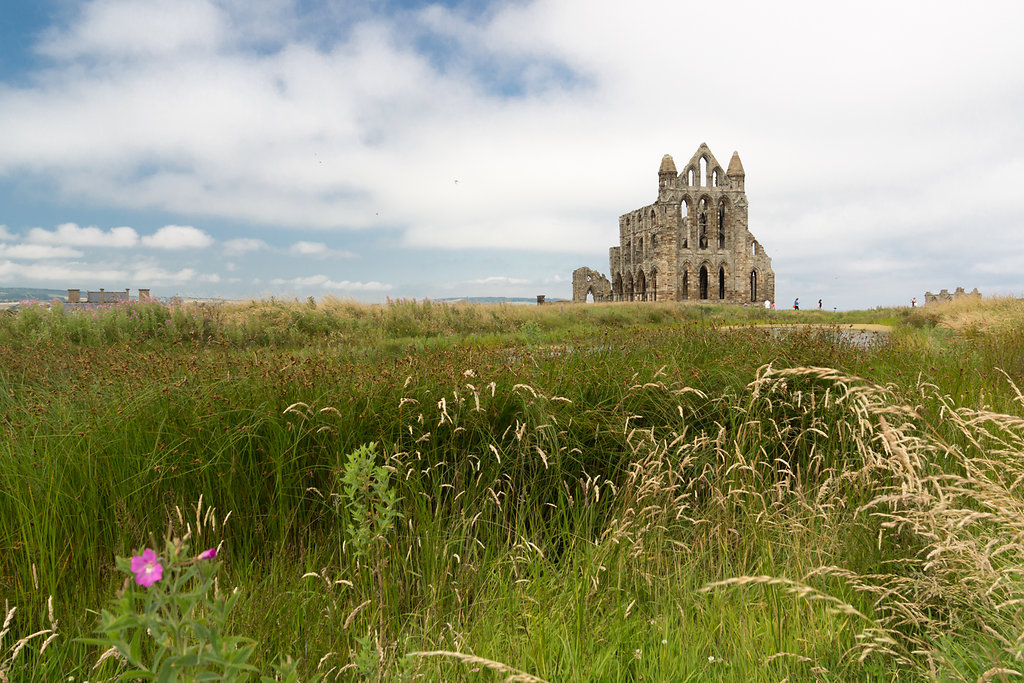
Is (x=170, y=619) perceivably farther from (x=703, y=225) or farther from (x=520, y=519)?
(x=703, y=225)

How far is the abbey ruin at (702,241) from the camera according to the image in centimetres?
4519

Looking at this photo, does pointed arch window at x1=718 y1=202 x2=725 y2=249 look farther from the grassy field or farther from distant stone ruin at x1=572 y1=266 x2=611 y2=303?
the grassy field

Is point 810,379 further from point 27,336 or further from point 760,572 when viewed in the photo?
point 27,336

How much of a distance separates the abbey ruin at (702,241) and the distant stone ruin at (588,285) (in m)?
5.07

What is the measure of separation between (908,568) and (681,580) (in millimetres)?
1044

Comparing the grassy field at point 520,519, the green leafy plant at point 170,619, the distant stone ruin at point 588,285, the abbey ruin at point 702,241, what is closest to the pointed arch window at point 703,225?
the abbey ruin at point 702,241

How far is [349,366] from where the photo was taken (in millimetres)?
3994

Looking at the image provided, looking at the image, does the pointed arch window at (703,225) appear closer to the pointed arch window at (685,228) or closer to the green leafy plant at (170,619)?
the pointed arch window at (685,228)

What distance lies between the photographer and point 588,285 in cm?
5462

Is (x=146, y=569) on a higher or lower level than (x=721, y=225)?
lower

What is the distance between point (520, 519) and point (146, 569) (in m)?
2.20

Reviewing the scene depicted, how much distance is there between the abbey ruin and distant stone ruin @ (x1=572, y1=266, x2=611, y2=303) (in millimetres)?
5073

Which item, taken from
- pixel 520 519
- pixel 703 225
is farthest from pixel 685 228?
pixel 520 519

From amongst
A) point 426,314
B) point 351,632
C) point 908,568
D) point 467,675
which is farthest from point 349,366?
point 426,314
